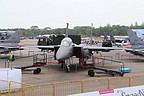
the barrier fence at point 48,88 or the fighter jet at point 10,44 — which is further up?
the fighter jet at point 10,44

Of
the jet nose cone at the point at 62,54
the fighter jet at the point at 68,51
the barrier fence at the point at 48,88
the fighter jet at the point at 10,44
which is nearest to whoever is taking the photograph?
the barrier fence at the point at 48,88

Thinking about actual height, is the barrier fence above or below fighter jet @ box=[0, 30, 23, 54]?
below

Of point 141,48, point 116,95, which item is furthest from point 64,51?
point 141,48

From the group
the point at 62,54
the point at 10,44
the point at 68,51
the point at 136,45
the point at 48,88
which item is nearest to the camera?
the point at 48,88

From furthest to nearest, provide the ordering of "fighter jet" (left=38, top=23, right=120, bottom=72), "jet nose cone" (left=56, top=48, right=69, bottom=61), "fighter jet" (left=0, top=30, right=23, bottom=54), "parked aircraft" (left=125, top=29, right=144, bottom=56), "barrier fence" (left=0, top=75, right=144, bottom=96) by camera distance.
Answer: "fighter jet" (left=0, top=30, right=23, bottom=54) → "parked aircraft" (left=125, top=29, right=144, bottom=56) → "fighter jet" (left=38, top=23, right=120, bottom=72) → "jet nose cone" (left=56, top=48, right=69, bottom=61) → "barrier fence" (left=0, top=75, right=144, bottom=96)

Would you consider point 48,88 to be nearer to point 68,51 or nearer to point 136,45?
point 68,51

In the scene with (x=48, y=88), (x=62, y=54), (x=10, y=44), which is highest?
(x=10, y=44)

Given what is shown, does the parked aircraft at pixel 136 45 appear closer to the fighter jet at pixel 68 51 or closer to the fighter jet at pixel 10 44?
the fighter jet at pixel 68 51

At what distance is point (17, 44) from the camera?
38875 mm

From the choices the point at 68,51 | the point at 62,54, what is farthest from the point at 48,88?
the point at 68,51

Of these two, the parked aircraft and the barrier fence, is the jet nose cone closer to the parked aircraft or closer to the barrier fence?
the barrier fence

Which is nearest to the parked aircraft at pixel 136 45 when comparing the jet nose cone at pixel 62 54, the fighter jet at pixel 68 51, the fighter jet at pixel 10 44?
the fighter jet at pixel 68 51

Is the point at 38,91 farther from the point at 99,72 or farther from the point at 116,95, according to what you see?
the point at 99,72

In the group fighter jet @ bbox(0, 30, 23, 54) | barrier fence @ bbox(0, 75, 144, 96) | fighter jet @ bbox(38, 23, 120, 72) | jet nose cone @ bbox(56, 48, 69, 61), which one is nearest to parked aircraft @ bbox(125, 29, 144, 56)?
fighter jet @ bbox(38, 23, 120, 72)
